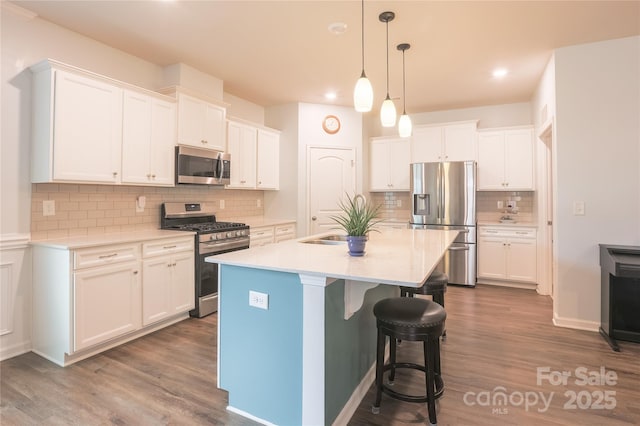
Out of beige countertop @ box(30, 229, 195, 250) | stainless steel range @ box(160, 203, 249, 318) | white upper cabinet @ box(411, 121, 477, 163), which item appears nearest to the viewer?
beige countertop @ box(30, 229, 195, 250)

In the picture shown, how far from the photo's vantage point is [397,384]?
2.30 metres

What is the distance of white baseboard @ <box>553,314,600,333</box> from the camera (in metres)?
3.24

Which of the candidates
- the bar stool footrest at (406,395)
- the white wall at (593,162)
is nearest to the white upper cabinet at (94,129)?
the bar stool footrest at (406,395)

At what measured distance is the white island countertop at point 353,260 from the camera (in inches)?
60.0

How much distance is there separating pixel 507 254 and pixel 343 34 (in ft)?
11.9

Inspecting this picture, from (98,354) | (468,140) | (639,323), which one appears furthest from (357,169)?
(98,354)

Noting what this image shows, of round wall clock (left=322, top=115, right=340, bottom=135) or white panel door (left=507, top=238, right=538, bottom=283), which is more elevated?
round wall clock (left=322, top=115, right=340, bottom=135)

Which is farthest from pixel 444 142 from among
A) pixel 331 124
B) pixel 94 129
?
pixel 94 129

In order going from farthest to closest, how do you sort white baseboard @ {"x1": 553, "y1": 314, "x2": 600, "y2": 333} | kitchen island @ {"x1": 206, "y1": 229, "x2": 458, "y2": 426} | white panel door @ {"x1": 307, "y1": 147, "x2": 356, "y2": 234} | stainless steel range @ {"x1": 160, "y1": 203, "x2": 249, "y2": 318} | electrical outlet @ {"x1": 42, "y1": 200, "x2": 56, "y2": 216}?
1. white panel door @ {"x1": 307, "y1": 147, "x2": 356, "y2": 234}
2. stainless steel range @ {"x1": 160, "y1": 203, "x2": 249, "y2": 318}
3. white baseboard @ {"x1": 553, "y1": 314, "x2": 600, "y2": 333}
4. electrical outlet @ {"x1": 42, "y1": 200, "x2": 56, "y2": 216}
5. kitchen island @ {"x1": 206, "y1": 229, "x2": 458, "y2": 426}

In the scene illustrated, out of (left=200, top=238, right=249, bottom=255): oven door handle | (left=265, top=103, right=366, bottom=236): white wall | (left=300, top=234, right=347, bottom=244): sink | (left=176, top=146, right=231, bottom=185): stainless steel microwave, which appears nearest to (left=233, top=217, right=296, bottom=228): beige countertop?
(left=265, top=103, right=366, bottom=236): white wall

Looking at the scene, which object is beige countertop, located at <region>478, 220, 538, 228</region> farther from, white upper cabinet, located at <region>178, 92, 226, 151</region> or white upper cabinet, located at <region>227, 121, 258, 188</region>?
white upper cabinet, located at <region>178, 92, 226, 151</region>

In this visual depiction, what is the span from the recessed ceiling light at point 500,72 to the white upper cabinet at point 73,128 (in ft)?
13.0

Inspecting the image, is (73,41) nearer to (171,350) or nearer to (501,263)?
A: (171,350)

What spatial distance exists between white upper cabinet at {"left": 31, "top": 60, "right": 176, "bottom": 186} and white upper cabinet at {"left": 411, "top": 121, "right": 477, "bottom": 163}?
3668 mm
